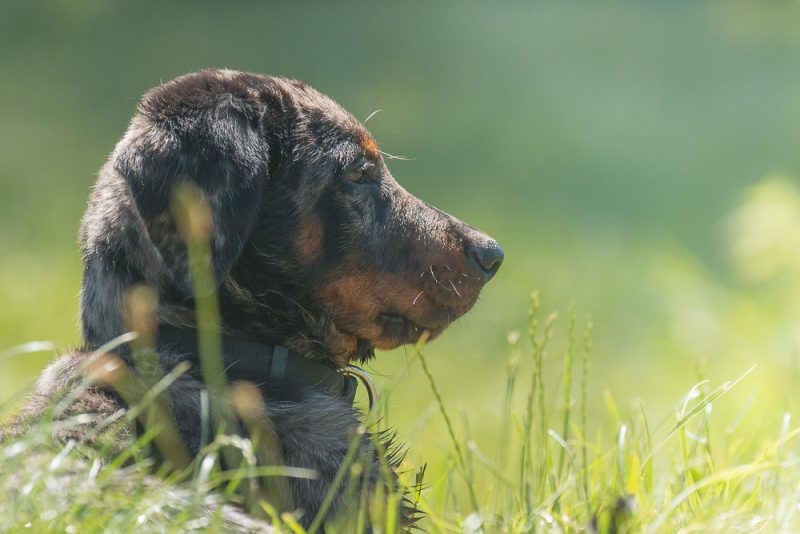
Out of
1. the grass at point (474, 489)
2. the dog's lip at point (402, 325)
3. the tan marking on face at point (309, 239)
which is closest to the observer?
the grass at point (474, 489)

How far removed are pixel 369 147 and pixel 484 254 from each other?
59cm

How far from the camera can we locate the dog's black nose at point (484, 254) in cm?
373

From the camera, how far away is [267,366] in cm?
331

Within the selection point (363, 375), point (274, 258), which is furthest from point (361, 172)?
point (363, 375)

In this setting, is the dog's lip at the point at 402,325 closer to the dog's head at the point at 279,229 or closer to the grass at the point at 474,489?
the dog's head at the point at 279,229

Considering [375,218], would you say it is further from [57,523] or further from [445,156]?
[445,156]

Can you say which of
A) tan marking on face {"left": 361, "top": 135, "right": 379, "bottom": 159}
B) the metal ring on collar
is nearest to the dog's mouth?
the metal ring on collar

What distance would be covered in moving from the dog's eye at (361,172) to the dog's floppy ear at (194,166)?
15.2 inches

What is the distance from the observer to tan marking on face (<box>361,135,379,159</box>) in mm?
3763

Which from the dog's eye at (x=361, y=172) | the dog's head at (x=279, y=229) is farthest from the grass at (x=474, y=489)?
the dog's eye at (x=361, y=172)

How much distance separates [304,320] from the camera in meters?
3.46

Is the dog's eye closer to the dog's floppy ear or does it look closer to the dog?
the dog

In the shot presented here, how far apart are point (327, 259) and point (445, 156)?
7.42 metres

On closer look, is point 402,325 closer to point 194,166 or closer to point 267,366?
point 267,366
